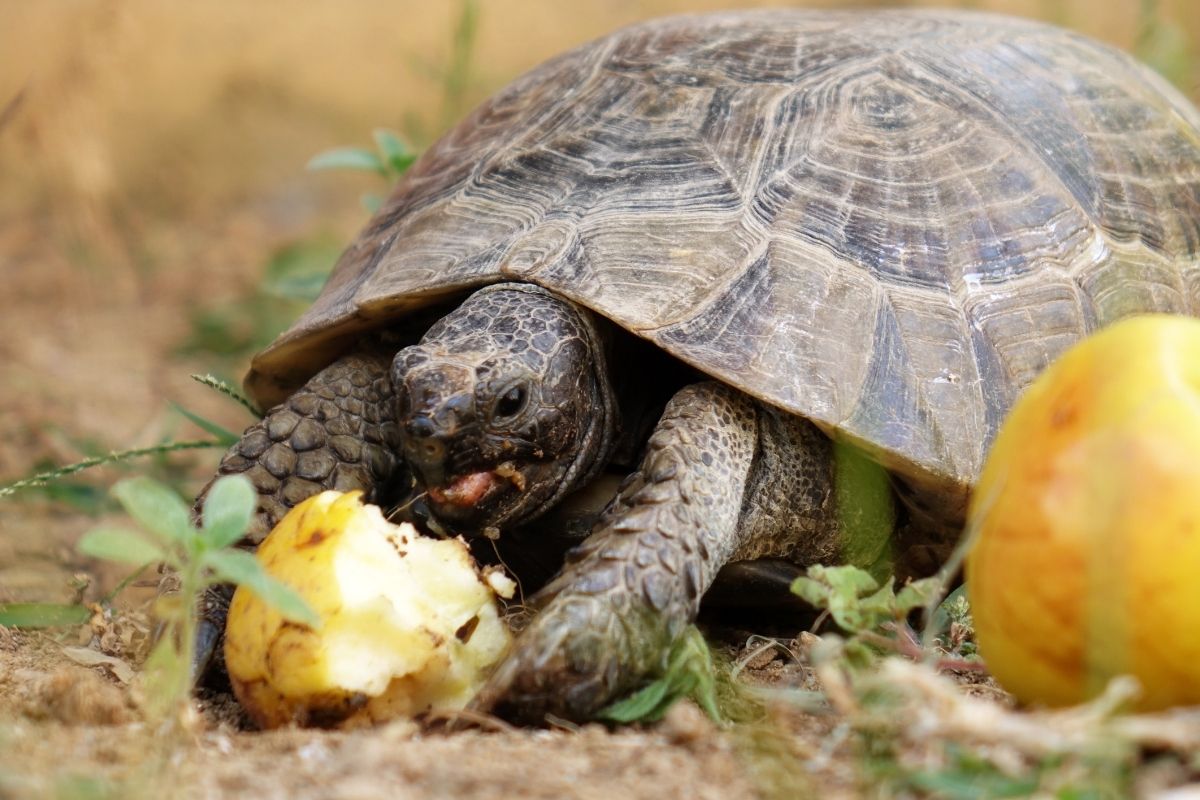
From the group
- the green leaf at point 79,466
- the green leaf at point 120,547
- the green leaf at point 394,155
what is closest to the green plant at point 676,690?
the green leaf at point 120,547

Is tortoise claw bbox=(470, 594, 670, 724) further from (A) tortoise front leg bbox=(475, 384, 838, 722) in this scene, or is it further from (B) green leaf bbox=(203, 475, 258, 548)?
(B) green leaf bbox=(203, 475, 258, 548)

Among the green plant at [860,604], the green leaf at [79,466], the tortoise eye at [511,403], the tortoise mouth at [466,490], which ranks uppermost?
the tortoise eye at [511,403]

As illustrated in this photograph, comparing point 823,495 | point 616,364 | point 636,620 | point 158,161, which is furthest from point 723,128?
point 158,161

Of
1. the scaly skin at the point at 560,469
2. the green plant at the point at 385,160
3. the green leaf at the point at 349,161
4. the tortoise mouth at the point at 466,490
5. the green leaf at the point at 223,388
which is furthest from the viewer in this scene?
the green plant at the point at 385,160

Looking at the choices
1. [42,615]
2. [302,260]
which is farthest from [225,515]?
[302,260]

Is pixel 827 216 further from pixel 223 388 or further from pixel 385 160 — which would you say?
pixel 385 160

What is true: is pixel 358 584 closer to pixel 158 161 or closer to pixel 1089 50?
pixel 1089 50

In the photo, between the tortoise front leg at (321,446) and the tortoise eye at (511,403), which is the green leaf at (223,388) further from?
the tortoise eye at (511,403)
